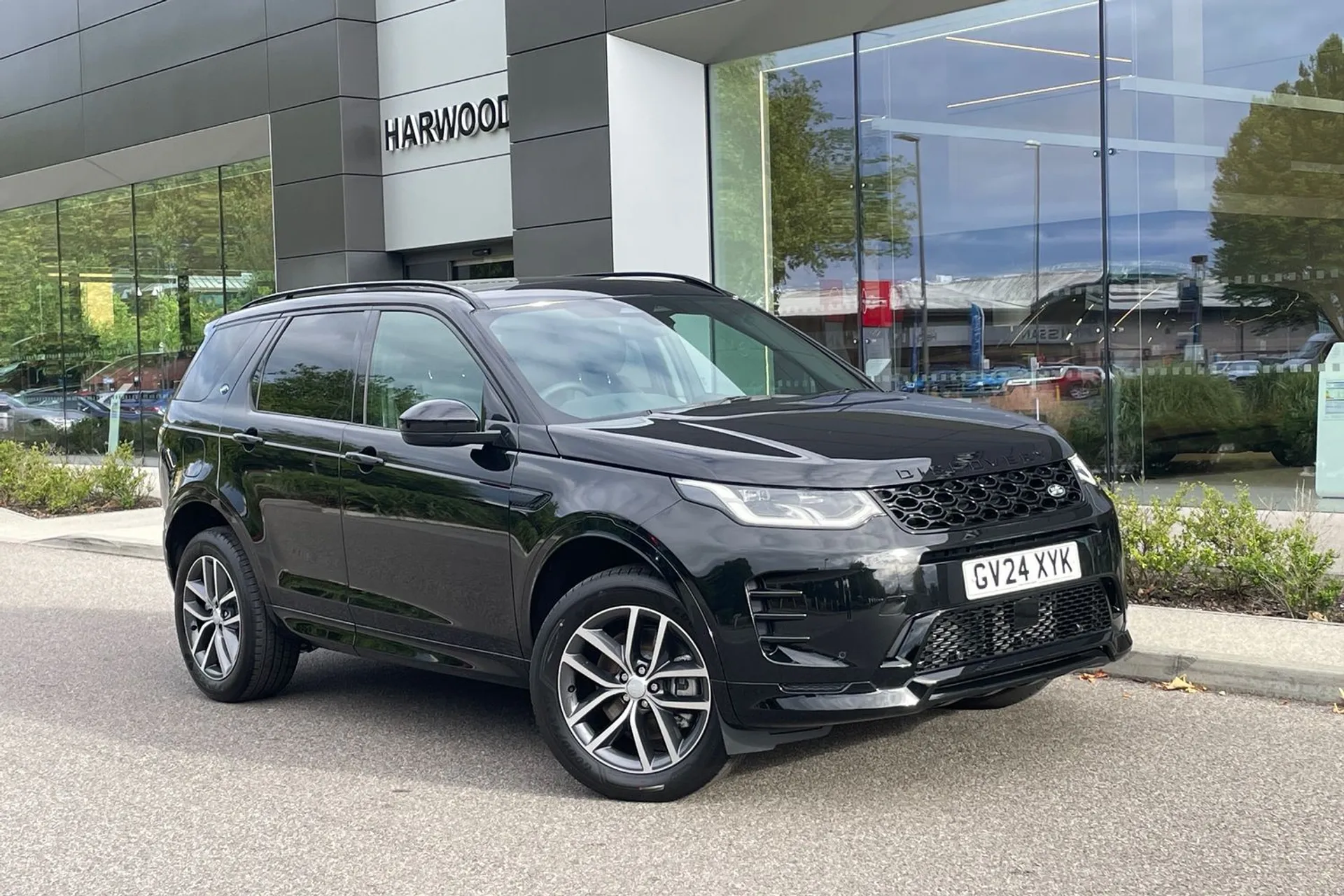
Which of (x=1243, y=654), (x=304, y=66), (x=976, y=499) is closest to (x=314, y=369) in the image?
(x=976, y=499)

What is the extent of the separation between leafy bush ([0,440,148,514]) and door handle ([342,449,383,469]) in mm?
11600

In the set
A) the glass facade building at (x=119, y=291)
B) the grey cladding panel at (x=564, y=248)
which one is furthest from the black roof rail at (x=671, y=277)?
the glass facade building at (x=119, y=291)

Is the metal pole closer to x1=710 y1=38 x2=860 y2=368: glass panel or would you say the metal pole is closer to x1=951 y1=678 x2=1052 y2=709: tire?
x1=710 y1=38 x2=860 y2=368: glass panel

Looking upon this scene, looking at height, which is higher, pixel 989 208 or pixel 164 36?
pixel 164 36

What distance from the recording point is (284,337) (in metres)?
6.61

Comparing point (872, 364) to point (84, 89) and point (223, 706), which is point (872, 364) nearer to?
point (223, 706)

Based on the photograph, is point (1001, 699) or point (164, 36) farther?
point (164, 36)

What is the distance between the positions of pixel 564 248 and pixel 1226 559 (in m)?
8.92

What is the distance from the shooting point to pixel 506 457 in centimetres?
520

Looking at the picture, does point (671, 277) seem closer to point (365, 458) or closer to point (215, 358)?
point (365, 458)

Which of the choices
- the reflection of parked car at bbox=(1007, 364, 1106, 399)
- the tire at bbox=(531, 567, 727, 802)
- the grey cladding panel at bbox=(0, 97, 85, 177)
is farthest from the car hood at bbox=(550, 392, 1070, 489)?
the grey cladding panel at bbox=(0, 97, 85, 177)

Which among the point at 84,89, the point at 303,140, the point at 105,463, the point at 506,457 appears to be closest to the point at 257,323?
the point at 506,457

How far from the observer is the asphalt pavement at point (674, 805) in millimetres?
4113

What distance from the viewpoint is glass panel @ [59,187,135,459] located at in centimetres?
2352
